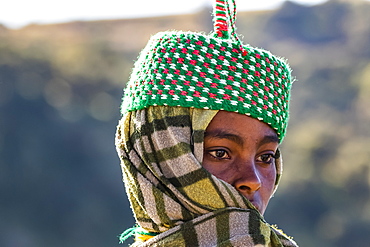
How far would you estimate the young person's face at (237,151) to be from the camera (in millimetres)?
2336

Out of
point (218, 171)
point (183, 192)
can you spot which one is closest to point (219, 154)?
point (218, 171)

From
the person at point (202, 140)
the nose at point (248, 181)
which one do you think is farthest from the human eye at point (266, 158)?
the nose at point (248, 181)

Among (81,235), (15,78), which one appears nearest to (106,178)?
(81,235)

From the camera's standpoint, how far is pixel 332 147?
57.5ft

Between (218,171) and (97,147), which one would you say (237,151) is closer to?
(218,171)

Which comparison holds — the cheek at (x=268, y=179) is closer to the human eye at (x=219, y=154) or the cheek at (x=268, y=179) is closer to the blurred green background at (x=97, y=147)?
the human eye at (x=219, y=154)

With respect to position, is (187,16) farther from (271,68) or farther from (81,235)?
(271,68)

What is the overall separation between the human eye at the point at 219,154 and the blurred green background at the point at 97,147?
1186cm

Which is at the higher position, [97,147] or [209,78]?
[97,147]

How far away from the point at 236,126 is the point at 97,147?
13.6 meters

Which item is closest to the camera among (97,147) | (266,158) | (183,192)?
(183,192)

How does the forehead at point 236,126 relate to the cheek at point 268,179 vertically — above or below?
above

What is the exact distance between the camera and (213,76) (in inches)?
95.3

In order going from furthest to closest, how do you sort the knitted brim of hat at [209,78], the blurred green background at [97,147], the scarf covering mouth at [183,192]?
1. the blurred green background at [97,147]
2. the knitted brim of hat at [209,78]
3. the scarf covering mouth at [183,192]
